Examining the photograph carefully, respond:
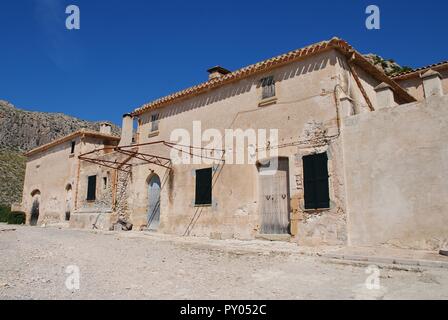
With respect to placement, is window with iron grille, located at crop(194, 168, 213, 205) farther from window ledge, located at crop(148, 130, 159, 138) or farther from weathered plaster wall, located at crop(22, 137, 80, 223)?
weathered plaster wall, located at crop(22, 137, 80, 223)

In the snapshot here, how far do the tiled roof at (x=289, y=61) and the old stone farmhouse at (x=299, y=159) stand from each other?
38 millimetres

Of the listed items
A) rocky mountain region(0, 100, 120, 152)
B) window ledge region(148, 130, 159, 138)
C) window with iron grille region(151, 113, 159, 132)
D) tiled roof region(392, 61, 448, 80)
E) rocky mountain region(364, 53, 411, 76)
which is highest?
rocky mountain region(0, 100, 120, 152)

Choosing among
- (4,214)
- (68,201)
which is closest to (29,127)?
(4,214)

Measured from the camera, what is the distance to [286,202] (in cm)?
1069

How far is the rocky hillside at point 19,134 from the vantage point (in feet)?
125

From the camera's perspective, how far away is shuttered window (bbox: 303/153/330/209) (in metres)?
9.48

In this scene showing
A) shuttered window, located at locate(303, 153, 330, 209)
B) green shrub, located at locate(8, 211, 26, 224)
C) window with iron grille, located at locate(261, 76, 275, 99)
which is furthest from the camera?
green shrub, located at locate(8, 211, 26, 224)

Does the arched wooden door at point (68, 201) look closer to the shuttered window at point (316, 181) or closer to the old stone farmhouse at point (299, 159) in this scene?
the old stone farmhouse at point (299, 159)

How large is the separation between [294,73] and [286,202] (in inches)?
161

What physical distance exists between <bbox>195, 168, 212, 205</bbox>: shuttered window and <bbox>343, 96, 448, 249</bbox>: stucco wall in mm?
5202

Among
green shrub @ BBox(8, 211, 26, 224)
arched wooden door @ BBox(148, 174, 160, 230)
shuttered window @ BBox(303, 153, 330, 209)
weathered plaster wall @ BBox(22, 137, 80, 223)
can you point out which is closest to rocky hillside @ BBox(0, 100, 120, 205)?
green shrub @ BBox(8, 211, 26, 224)

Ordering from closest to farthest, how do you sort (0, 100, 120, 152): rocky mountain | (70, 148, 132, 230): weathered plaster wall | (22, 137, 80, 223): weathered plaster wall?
1. (70, 148, 132, 230): weathered plaster wall
2. (22, 137, 80, 223): weathered plaster wall
3. (0, 100, 120, 152): rocky mountain

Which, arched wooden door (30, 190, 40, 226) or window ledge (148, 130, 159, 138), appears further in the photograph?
arched wooden door (30, 190, 40, 226)
